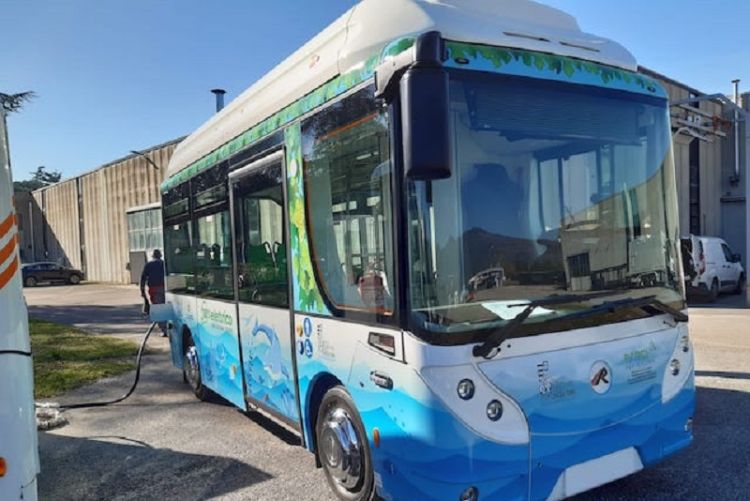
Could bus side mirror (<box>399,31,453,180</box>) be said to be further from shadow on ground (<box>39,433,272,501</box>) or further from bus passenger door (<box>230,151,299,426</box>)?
shadow on ground (<box>39,433,272,501</box>)

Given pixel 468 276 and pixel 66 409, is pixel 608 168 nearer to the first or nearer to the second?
pixel 468 276

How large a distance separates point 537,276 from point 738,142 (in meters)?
30.6

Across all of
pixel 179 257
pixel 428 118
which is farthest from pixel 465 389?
pixel 179 257

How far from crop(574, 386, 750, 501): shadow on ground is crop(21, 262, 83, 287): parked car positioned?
41.0 metres

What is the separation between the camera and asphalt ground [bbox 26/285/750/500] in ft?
14.3

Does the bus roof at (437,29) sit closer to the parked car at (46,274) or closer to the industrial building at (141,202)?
the industrial building at (141,202)

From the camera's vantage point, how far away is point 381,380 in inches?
133

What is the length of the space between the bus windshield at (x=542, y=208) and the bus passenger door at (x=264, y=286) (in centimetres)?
181

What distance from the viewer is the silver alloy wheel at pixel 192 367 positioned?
7.44 meters

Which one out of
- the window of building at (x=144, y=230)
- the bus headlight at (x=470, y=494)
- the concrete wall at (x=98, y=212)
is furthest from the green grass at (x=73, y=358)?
the concrete wall at (x=98, y=212)

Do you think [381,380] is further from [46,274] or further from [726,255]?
[46,274]

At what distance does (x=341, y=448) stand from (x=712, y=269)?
57.3ft

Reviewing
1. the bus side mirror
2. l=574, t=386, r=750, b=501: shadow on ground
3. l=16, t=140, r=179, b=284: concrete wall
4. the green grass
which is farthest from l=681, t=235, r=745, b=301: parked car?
l=16, t=140, r=179, b=284: concrete wall

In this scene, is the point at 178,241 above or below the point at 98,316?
above
